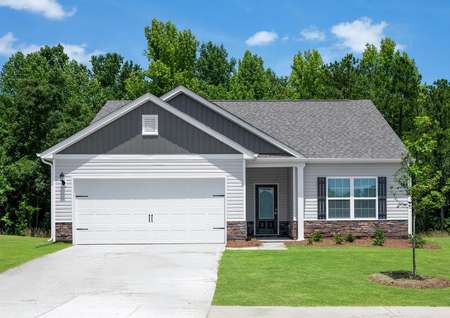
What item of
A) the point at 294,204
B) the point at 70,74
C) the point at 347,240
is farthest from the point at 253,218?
the point at 70,74

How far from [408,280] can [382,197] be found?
10.3 metres

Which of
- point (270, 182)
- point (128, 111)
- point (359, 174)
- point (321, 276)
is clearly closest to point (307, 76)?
point (270, 182)

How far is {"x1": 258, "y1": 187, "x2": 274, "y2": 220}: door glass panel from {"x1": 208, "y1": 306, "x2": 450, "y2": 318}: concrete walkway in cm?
1502

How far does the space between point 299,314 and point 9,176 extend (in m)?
24.6

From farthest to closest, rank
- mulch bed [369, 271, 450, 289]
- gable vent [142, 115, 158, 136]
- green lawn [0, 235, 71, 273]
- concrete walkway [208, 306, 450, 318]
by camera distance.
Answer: gable vent [142, 115, 158, 136] → green lawn [0, 235, 71, 273] → mulch bed [369, 271, 450, 289] → concrete walkway [208, 306, 450, 318]

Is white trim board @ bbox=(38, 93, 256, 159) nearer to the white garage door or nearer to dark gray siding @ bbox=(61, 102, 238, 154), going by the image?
dark gray siding @ bbox=(61, 102, 238, 154)

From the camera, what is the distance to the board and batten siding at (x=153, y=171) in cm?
2153

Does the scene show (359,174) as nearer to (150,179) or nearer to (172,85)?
(150,179)

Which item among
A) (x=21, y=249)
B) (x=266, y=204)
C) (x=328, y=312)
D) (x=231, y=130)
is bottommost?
(x=328, y=312)

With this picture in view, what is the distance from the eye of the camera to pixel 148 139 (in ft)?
71.1

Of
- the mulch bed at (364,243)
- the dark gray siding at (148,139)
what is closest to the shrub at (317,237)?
the mulch bed at (364,243)

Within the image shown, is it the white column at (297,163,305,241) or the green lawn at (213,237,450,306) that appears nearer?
the green lawn at (213,237,450,306)

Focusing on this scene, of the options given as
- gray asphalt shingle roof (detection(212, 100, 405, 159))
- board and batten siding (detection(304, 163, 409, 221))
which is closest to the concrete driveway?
board and batten siding (detection(304, 163, 409, 221))

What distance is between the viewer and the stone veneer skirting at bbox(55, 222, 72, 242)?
2175cm
